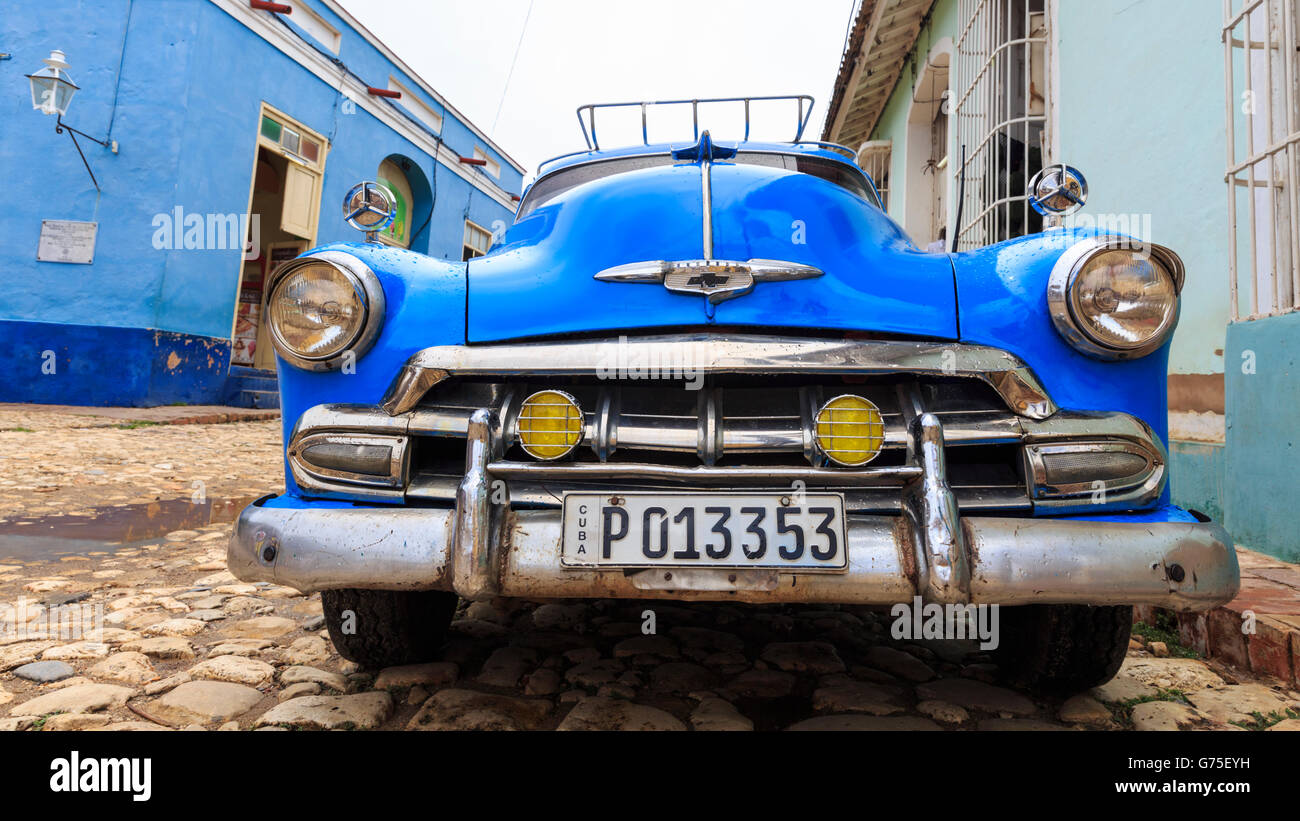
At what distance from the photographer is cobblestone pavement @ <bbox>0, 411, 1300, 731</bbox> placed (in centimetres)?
154

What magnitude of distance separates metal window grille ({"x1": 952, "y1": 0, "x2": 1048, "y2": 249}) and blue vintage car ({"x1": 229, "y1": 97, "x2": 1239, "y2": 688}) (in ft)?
11.8

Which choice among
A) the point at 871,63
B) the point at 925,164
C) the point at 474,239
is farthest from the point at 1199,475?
the point at 474,239

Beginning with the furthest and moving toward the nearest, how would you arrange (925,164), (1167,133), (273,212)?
(273,212) < (925,164) < (1167,133)

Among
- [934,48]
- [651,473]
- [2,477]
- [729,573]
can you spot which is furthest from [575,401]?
[934,48]

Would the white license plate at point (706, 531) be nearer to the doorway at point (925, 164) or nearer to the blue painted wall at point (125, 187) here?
the doorway at point (925, 164)

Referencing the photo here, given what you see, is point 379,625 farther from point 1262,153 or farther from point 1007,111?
point 1007,111

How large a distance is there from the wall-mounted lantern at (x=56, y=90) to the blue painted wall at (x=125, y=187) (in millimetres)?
99

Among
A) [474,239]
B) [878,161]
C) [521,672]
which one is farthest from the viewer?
[474,239]

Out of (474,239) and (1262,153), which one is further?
(474,239)

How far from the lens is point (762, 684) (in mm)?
1748

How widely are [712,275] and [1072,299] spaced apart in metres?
0.71

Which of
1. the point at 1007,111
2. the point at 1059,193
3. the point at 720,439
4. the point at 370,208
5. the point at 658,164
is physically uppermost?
the point at 1007,111

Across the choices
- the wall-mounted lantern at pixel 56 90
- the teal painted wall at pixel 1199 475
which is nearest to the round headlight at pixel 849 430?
the teal painted wall at pixel 1199 475

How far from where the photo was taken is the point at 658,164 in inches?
103
